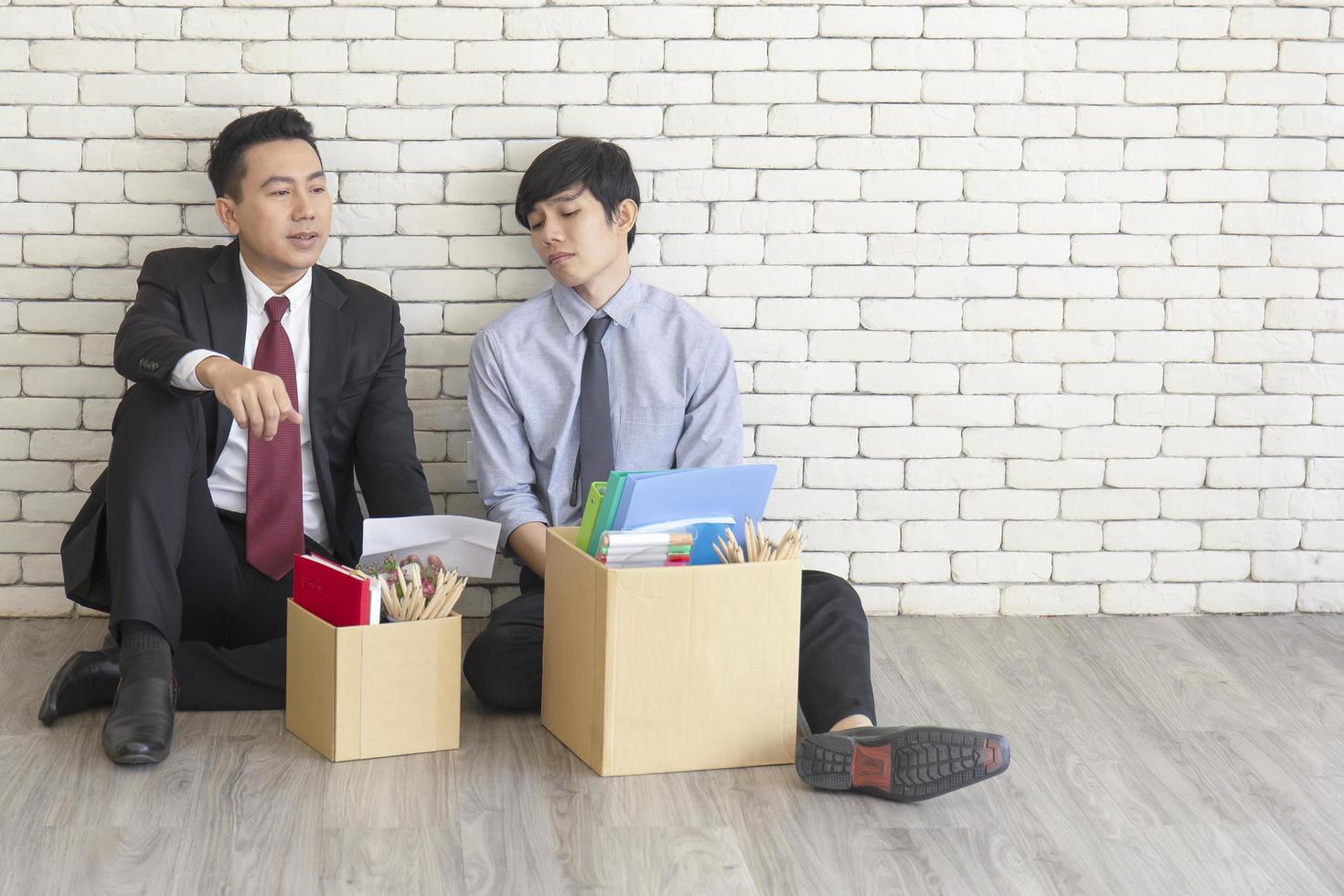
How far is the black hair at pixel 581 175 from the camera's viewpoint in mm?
2875

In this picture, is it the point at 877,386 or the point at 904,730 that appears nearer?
the point at 904,730

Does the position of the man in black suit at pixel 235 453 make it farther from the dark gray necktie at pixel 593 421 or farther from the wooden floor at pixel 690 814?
the dark gray necktie at pixel 593 421

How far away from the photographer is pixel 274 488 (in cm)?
274

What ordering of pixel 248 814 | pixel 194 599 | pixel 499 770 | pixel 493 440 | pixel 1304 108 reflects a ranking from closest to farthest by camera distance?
pixel 248 814 → pixel 499 770 → pixel 194 599 → pixel 493 440 → pixel 1304 108

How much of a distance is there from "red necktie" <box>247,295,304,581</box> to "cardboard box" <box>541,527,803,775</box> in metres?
0.67

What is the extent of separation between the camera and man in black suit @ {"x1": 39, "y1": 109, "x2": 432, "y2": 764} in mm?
2426

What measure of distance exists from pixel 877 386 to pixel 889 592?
0.52 m

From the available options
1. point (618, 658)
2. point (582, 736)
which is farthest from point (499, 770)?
point (618, 658)

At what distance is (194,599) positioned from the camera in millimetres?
2672

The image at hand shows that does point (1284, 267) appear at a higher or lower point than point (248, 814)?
higher

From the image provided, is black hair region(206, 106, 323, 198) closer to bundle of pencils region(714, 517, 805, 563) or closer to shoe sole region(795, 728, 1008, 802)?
bundle of pencils region(714, 517, 805, 563)

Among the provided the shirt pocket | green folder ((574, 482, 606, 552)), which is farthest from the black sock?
the shirt pocket

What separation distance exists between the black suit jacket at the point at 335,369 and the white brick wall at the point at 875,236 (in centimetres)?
28

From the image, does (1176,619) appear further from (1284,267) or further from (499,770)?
(499,770)
